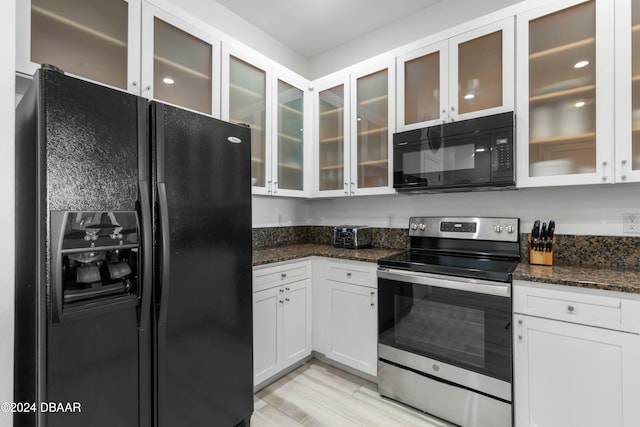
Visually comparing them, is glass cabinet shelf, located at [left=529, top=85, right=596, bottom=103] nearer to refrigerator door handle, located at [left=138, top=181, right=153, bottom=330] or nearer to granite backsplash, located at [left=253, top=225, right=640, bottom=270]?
granite backsplash, located at [left=253, top=225, right=640, bottom=270]

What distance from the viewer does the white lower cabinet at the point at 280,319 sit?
6.79 feet

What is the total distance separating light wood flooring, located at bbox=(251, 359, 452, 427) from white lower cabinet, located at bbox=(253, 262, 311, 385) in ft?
0.46

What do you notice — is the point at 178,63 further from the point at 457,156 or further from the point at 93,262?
the point at 457,156

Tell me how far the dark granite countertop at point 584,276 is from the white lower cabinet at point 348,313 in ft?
3.01

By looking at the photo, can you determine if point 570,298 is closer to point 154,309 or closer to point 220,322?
point 220,322

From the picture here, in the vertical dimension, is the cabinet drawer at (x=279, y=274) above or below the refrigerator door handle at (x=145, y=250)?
below

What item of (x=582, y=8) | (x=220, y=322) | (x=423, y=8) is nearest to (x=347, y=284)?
(x=220, y=322)

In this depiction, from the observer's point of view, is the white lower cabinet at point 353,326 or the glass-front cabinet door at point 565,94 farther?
the white lower cabinet at point 353,326

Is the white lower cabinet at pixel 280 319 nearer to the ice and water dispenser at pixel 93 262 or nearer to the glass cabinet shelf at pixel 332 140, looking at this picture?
the ice and water dispenser at pixel 93 262

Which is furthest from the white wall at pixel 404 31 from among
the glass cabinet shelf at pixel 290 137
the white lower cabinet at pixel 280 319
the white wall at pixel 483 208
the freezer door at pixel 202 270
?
the white lower cabinet at pixel 280 319

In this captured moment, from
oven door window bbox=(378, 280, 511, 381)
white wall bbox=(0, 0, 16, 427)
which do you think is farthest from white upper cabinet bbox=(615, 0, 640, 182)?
white wall bbox=(0, 0, 16, 427)

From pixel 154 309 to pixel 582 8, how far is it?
2.73 m

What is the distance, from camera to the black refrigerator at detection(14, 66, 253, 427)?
1040 millimetres

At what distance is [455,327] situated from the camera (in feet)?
5.89
